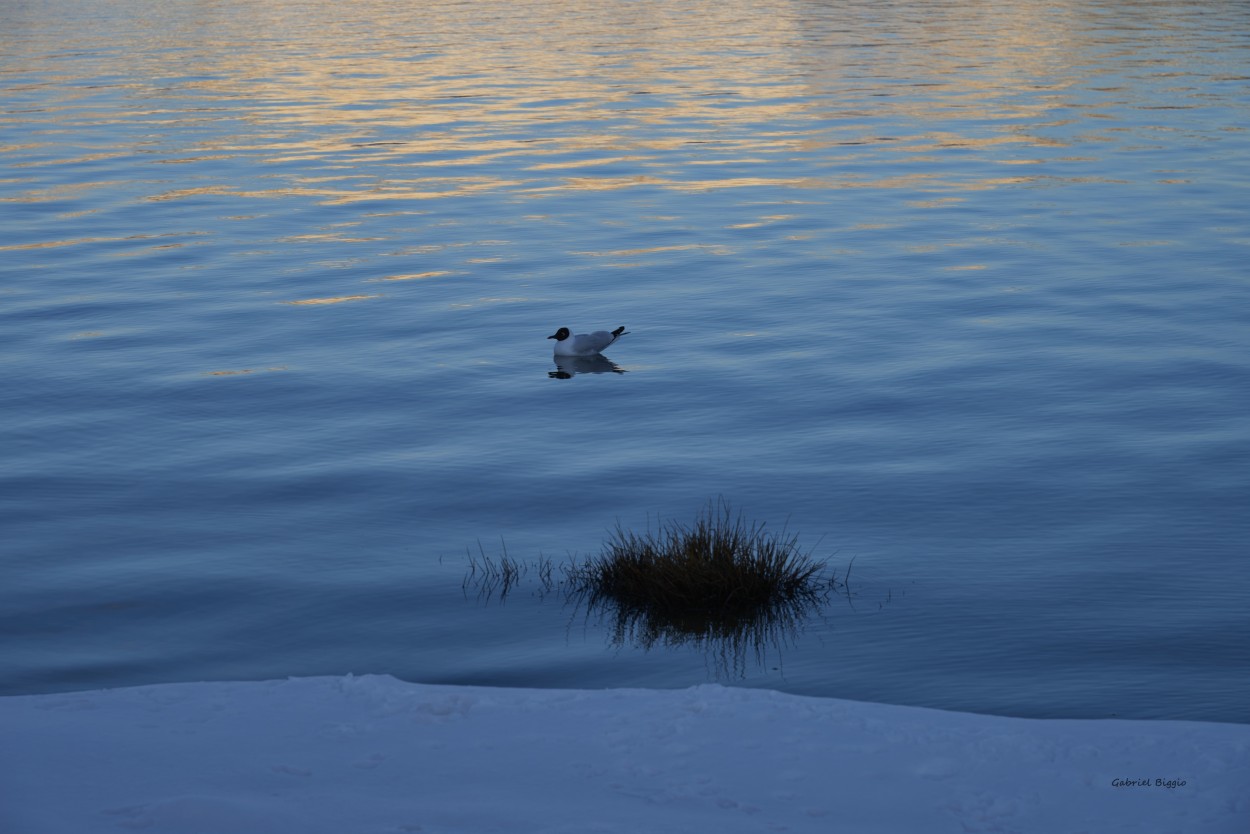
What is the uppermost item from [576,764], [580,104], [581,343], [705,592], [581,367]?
[580,104]

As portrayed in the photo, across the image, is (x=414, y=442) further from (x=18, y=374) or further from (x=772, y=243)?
(x=772, y=243)

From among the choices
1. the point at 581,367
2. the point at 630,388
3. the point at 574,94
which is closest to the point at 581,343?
the point at 581,367

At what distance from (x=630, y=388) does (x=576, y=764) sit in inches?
321

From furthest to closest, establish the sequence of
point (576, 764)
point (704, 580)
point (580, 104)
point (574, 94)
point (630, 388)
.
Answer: point (574, 94) < point (580, 104) < point (630, 388) < point (704, 580) < point (576, 764)

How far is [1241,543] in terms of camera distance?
11.1 m

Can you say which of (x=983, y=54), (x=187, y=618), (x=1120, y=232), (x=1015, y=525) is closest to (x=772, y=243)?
(x=1120, y=232)

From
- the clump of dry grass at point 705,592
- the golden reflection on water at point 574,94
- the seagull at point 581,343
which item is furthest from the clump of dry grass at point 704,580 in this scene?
the golden reflection on water at point 574,94

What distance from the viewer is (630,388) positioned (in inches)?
626

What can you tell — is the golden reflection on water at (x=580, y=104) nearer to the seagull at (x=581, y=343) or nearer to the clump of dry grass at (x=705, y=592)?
the seagull at (x=581, y=343)

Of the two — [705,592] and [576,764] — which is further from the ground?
[705,592]

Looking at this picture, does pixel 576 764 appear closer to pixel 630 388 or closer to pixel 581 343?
pixel 630 388

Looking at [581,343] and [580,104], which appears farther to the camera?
[580,104]

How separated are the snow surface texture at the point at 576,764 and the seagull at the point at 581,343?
7.86 m

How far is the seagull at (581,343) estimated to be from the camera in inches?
651
